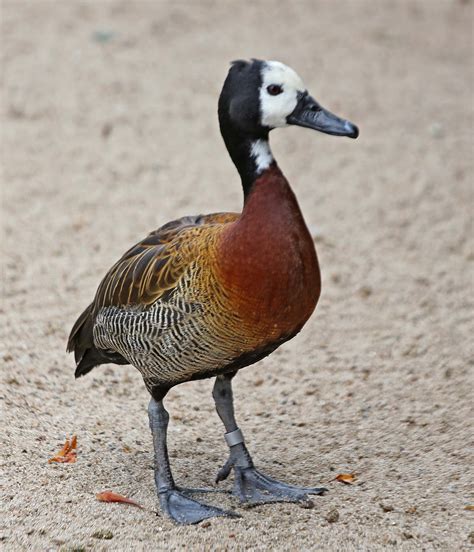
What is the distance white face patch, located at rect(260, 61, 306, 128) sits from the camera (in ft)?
13.8

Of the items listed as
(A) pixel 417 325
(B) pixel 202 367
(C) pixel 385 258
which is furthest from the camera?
(C) pixel 385 258

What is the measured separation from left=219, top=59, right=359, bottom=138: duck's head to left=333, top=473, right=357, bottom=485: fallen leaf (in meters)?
1.67

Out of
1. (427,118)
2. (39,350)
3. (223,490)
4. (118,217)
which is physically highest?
(427,118)

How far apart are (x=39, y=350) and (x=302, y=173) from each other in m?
3.69

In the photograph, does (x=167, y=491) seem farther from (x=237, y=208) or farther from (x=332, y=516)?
(x=237, y=208)

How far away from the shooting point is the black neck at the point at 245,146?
4.30 m

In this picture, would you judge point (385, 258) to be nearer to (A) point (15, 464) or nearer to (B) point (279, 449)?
(B) point (279, 449)

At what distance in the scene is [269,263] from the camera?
4125mm

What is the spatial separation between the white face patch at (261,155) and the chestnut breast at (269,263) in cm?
3

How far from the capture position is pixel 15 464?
15.9 feet

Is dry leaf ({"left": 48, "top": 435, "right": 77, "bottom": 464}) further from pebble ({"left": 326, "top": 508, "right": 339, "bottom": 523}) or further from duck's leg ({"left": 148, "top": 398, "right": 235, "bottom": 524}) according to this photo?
pebble ({"left": 326, "top": 508, "right": 339, "bottom": 523})

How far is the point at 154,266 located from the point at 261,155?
2.23 ft

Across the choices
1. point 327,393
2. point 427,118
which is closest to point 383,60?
point 427,118

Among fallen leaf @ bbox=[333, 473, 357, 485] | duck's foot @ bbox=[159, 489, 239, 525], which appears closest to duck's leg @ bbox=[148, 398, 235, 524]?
duck's foot @ bbox=[159, 489, 239, 525]
